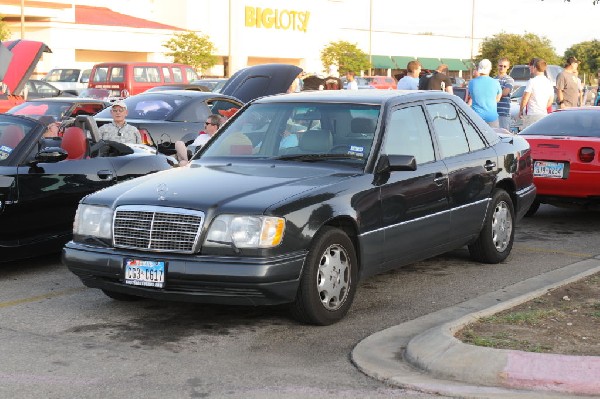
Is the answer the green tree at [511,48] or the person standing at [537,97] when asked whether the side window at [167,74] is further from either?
the green tree at [511,48]

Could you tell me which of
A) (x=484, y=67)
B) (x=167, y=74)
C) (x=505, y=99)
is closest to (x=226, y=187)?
(x=484, y=67)

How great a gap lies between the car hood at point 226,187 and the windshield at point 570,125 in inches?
220

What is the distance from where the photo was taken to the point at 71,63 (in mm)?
53000

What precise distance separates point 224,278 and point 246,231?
33 cm

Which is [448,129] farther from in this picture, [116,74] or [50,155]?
[116,74]

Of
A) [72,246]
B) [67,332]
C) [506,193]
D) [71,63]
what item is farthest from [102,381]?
[71,63]

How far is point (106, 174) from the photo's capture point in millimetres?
9734

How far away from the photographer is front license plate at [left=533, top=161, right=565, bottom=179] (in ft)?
38.9

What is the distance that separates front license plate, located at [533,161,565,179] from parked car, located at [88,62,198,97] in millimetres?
20785

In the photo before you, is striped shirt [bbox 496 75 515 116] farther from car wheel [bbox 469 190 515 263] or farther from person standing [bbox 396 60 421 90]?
car wheel [bbox 469 190 515 263]

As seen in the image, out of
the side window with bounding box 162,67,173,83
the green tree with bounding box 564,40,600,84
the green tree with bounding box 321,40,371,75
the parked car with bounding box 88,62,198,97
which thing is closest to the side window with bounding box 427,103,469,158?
the parked car with bounding box 88,62,198,97

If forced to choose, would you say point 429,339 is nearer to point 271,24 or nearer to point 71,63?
point 71,63

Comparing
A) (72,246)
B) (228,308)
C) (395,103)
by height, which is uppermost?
(395,103)

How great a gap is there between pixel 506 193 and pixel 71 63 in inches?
1815
